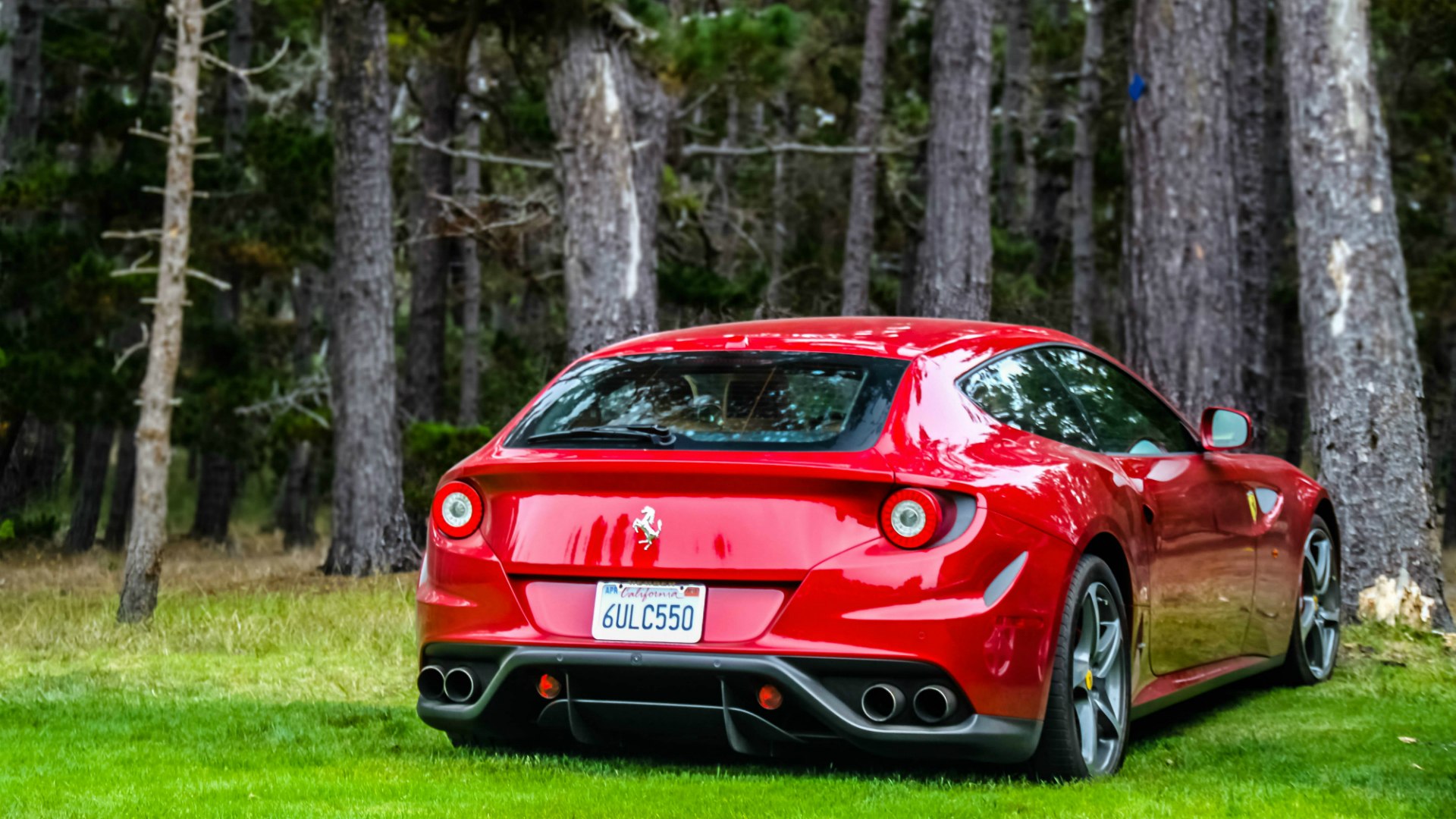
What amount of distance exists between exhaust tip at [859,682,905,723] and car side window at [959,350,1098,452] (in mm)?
988

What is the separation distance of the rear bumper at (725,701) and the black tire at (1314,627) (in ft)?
9.43

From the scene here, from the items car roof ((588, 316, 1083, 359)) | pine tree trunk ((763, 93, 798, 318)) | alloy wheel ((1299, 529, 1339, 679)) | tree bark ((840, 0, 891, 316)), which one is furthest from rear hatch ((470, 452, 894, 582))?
pine tree trunk ((763, 93, 798, 318))

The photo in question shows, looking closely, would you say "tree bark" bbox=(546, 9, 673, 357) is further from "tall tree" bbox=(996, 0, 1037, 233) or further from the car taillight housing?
"tall tree" bbox=(996, 0, 1037, 233)

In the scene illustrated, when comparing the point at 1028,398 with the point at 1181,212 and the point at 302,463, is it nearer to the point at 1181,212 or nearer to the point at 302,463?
the point at 1181,212

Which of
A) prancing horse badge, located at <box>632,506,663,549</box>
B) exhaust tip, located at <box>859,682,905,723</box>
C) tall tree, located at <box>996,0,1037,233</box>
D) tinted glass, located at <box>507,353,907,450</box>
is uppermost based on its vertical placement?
tall tree, located at <box>996,0,1037,233</box>

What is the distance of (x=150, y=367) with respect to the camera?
11.4m

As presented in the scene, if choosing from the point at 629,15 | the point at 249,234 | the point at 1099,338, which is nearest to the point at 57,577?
the point at 249,234

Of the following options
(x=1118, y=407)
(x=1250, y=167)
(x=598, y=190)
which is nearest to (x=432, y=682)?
(x=1118, y=407)

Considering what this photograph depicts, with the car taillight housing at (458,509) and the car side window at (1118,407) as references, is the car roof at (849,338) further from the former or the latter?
the car taillight housing at (458,509)

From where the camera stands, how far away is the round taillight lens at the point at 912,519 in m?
4.68

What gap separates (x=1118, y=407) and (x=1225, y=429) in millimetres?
593

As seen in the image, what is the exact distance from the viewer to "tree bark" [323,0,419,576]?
16.5m

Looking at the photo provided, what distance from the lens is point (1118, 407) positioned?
620cm

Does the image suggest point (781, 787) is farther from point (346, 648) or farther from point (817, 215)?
point (817, 215)
